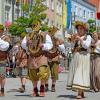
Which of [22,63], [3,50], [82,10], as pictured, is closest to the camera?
[3,50]

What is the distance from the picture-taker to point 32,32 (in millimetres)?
11609

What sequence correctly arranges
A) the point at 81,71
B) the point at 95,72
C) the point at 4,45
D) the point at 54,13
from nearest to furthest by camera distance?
the point at 81,71 < the point at 4,45 < the point at 95,72 < the point at 54,13

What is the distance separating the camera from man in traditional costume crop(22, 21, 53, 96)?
11.4 meters

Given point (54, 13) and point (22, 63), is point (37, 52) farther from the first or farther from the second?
point (54, 13)

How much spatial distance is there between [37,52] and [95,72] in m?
2.83

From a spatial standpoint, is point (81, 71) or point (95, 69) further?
point (95, 69)

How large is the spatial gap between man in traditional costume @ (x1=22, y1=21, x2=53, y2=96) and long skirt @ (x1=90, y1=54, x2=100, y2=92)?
94.8 inches

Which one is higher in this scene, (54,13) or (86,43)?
(54,13)

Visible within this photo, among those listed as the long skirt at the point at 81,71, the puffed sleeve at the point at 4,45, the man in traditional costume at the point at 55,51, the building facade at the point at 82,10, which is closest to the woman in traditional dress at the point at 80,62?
the long skirt at the point at 81,71

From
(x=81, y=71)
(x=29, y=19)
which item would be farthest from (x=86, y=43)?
(x=29, y=19)

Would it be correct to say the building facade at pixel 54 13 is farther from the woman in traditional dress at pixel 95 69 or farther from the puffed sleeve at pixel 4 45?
the puffed sleeve at pixel 4 45

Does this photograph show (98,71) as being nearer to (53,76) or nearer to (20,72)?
(53,76)

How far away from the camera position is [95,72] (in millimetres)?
13836

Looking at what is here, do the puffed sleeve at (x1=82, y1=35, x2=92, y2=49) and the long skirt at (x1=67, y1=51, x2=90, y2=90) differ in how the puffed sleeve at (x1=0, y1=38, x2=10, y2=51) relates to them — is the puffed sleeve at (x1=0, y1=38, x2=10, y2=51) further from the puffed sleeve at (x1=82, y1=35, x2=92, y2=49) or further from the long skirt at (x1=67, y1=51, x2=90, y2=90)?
the puffed sleeve at (x1=82, y1=35, x2=92, y2=49)
